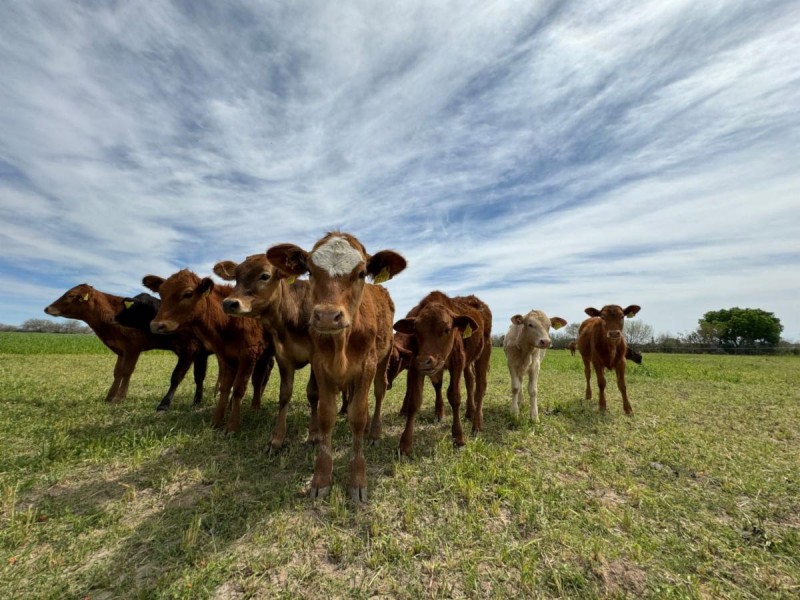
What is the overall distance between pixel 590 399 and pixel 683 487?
17.5ft

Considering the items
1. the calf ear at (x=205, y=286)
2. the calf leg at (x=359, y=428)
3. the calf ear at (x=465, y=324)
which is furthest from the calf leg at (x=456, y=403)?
the calf ear at (x=205, y=286)

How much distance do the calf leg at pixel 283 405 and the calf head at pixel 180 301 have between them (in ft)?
5.96

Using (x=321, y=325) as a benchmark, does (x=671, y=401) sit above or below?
below

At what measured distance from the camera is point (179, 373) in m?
7.34

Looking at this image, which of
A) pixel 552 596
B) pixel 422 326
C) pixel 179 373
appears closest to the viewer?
pixel 552 596

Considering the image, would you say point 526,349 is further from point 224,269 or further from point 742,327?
point 742,327

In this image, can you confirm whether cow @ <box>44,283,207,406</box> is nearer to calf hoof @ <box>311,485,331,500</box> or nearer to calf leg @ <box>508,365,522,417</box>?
calf hoof @ <box>311,485,331,500</box>

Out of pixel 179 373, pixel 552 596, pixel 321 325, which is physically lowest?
pixel 552 596

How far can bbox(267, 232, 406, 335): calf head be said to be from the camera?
10.5 feet

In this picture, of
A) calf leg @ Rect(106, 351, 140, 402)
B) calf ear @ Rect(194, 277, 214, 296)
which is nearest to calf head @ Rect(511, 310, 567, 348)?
calf ear @ Rect(194, 277, 214, 296)

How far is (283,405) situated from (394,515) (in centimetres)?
236

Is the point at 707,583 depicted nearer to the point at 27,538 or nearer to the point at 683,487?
the point at 683,487

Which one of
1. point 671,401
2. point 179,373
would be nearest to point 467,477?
point 179,373

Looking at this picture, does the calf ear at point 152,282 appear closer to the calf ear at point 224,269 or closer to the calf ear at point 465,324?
the calf ear at point 224,269
